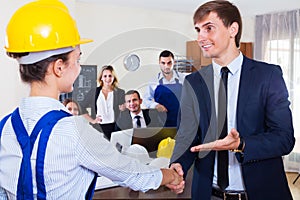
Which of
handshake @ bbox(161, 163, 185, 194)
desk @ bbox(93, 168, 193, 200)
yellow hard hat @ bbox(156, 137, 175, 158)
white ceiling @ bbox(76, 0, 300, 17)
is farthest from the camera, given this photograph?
white ceiling @ bbox(76, 0, 300, 17)

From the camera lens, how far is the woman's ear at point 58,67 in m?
1.07

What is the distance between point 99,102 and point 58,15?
3.11 m

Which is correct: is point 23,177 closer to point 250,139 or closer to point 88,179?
point 88,179

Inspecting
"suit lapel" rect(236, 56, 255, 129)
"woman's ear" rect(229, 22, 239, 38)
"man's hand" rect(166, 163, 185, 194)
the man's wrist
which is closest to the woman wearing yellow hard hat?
"man's hand" rect(166, 163, 185, 194)

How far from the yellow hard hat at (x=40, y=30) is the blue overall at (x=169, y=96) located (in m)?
2.92

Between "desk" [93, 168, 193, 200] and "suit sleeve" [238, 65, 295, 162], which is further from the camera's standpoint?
"desk" [93, 168, 193, 200]

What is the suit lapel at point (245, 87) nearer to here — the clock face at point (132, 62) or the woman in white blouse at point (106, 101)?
the woman in white blouse at point (106, 101)

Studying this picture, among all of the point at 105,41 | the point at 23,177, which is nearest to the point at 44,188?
the point at 23,177

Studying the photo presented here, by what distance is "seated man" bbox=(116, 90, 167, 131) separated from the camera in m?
3.56

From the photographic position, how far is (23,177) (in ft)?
3.34

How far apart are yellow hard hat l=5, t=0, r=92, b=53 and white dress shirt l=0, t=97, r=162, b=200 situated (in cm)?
15

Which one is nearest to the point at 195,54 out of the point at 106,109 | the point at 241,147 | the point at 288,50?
the point at 288,50

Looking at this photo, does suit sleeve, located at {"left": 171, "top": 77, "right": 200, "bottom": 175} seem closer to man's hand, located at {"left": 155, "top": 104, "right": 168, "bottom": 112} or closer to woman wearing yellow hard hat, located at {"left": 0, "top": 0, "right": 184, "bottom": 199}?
woman wearing yellow hard hat, located at {"left": 0, "top": 0, "right": 184, "bottom": 199}

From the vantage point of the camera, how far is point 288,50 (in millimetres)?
6590
